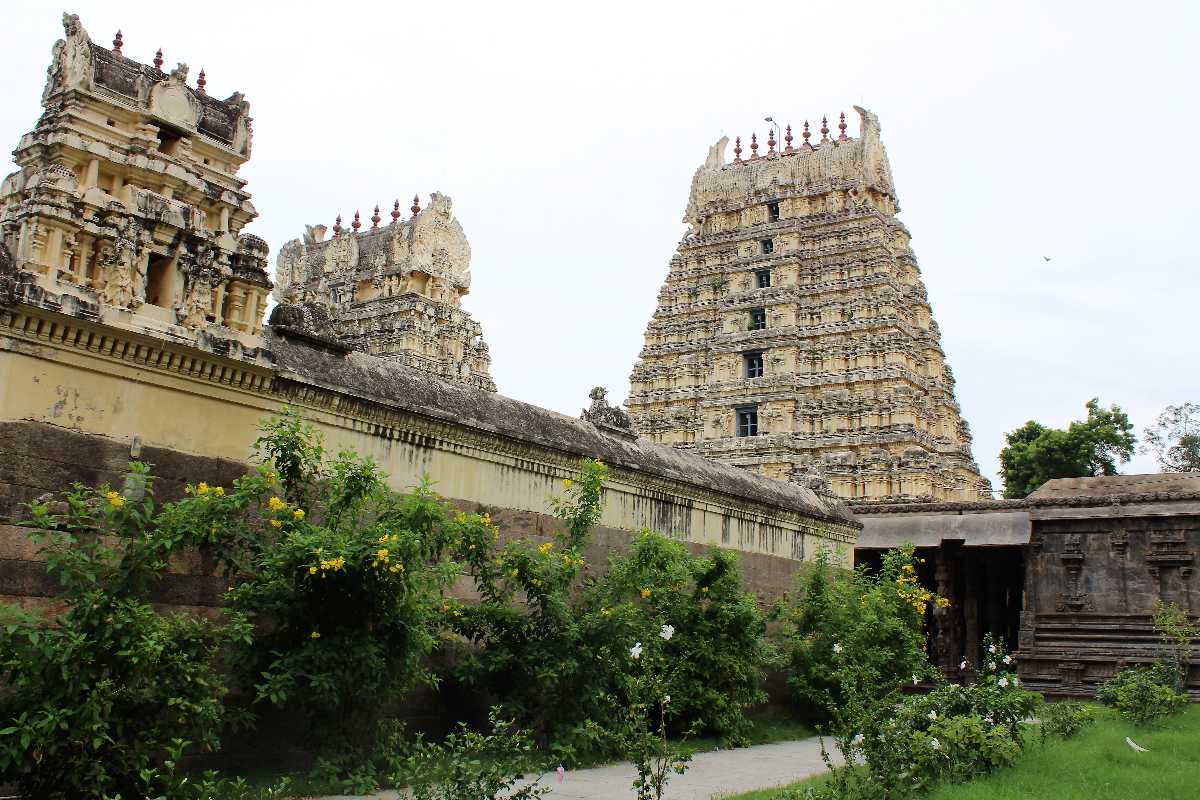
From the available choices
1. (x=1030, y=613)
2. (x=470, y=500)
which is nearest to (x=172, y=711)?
(x=470, y=500)

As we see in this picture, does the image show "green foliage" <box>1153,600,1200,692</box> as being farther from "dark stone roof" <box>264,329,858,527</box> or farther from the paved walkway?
the paved walkway

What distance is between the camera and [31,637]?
589 centimetres

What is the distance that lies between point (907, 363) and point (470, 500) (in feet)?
103

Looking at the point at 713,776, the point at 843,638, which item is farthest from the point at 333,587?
the point at 843,638

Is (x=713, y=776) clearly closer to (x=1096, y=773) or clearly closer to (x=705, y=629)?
(x=705, y=629)

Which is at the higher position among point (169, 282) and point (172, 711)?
point (169, 282)

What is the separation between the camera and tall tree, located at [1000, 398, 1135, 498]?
44.9 m

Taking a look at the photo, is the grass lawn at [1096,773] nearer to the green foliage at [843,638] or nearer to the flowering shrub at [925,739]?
the flowering shrub at [925,739]

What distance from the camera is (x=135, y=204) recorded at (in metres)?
8.08

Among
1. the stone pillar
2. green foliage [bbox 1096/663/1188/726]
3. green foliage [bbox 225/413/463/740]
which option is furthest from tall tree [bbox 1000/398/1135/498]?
green foliage [bbox 225/413/463/740]

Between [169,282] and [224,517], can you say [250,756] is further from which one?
[169,282]

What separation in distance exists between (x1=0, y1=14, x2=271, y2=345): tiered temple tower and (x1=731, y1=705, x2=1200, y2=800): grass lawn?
5837mm

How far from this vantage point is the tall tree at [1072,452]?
44875mm

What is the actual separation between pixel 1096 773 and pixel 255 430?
7880mm
